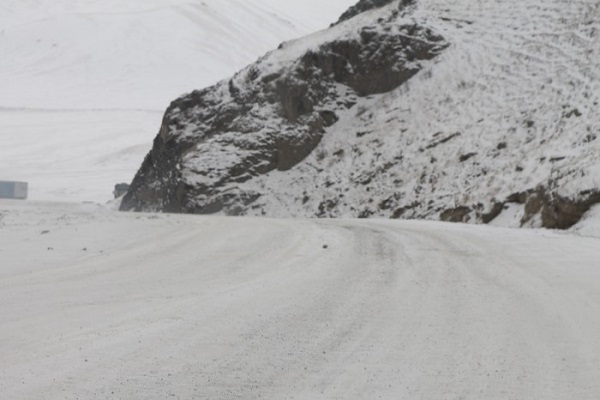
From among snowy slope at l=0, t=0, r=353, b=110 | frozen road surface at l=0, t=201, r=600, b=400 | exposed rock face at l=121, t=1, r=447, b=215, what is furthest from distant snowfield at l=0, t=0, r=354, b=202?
frozen road surface at l=0, t=201, r=600, b=400

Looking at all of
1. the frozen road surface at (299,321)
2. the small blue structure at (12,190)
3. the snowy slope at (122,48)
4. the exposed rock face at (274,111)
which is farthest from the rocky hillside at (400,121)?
the snowy slope at (122,48)

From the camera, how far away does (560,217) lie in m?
13.2

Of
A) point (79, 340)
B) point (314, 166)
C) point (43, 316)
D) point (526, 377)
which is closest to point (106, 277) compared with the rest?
point (43, 316)

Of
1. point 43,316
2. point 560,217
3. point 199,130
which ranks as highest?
point 199,130

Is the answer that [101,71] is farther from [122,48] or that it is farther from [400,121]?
[400,121]

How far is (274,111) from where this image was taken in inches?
1064

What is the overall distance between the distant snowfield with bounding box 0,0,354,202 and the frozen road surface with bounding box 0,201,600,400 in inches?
1736

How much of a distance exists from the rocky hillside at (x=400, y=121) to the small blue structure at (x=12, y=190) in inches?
698

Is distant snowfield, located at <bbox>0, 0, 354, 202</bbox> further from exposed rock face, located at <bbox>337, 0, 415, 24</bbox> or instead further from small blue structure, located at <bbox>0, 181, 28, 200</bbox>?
exposed rock face, located at <bbox>337, 0, 415, 24</bbox>

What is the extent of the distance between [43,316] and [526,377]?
3.65m

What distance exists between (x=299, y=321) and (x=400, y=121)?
1921 cm

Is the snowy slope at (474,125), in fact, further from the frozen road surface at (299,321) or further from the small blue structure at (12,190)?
the small blue structure at (12,190)

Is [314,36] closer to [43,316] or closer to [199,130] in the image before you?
[199,130]

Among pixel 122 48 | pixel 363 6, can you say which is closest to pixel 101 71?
pixel 122 48
